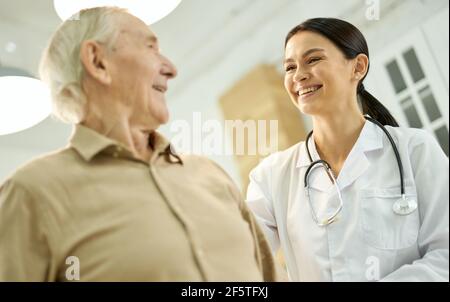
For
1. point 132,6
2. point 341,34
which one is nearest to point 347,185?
point 341,34

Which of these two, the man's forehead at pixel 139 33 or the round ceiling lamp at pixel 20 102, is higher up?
the round ceiling lamp at pixel 20 102

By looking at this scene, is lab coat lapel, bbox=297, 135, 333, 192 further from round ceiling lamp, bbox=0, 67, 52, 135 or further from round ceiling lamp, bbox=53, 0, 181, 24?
round ceiling lamp, bbox=0, 67, 52, 135

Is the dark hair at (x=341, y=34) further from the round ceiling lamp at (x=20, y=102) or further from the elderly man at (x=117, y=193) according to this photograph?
the round ceiling lamp at (x=20, y=102)

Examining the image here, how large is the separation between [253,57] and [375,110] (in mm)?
1673

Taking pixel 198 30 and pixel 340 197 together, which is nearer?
pixel 340 197

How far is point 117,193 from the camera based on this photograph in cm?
84

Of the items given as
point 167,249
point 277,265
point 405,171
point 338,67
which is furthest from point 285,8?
point 167,249

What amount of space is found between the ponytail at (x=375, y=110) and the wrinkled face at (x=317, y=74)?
113 mm

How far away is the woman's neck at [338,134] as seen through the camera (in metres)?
1.24

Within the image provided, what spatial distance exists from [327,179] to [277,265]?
258mm

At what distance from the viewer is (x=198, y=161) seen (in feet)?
3.33

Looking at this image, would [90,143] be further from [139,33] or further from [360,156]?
[360,156]

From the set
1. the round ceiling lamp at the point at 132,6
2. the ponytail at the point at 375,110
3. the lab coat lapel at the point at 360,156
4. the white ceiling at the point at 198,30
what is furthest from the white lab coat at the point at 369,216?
the white ceiling at the point at 198,30

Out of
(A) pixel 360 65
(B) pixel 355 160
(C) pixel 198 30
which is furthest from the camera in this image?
(C) pixel 198 30
